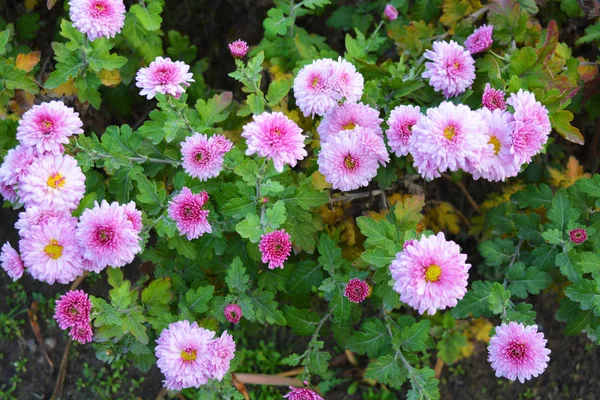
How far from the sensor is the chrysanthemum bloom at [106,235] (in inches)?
58.9

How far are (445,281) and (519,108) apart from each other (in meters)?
0.57

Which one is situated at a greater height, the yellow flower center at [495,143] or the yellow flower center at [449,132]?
the yellow flower center at [449,132]

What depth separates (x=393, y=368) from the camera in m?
1.84

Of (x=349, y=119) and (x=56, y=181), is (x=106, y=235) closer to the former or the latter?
(x=56, y=181)

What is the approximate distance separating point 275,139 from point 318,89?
0.27 metres

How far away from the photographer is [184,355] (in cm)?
162

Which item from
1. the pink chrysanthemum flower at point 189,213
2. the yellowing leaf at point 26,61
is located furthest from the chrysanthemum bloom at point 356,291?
the yellowing leaf at point 26,61

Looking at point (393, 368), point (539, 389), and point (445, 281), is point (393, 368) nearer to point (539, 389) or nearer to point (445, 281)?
point (445, 281)

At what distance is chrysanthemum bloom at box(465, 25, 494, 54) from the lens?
1892 millimetres

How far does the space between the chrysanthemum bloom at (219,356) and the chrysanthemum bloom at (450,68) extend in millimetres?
1058

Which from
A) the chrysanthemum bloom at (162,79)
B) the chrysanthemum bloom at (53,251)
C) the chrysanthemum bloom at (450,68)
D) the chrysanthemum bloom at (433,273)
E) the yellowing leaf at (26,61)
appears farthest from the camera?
the yellowing leaf at (26,61)

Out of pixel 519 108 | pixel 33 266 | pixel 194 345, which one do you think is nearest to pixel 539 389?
pixel 519 108

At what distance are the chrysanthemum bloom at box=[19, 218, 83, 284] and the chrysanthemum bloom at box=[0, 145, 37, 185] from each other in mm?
206

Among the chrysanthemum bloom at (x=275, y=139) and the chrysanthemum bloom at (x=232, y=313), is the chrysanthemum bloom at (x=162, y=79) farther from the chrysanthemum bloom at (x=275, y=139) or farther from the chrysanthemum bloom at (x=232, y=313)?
the chrysanthemum bloom at (x=232, y=313)
